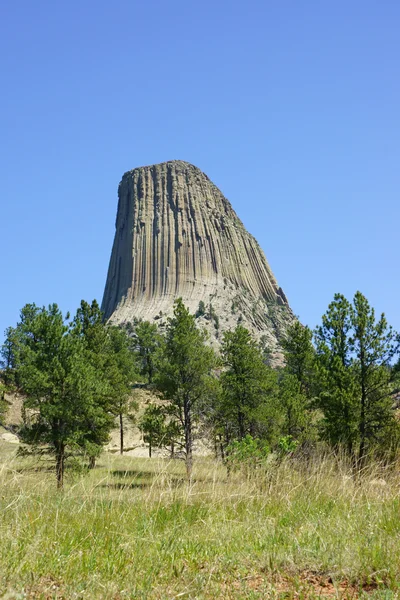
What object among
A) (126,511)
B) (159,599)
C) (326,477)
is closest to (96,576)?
(159,599)

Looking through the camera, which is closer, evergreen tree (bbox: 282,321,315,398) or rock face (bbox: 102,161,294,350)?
evergreen tree (bbox: 282,321,315,398)

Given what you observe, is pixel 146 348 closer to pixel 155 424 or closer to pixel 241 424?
pixel 241 424

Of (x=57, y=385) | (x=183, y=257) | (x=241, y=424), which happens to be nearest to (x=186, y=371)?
(x=241, y=424)

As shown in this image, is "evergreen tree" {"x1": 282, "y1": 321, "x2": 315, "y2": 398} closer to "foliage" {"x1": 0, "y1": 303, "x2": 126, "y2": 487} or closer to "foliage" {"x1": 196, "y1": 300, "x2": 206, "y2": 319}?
"foliage" {"x1": 0, "y1": 303, "x2": 126, "y2": 487}

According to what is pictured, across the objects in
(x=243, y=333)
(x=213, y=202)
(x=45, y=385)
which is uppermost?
(x=213, y=202)

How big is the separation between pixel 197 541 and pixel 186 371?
29820 millimetres

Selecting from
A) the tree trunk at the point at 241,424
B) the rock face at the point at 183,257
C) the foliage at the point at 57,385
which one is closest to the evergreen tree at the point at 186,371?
the tree trunk at the point at 241,424

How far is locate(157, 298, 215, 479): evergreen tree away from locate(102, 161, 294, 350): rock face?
113 meters

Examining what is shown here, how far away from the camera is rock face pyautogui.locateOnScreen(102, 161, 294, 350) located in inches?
6334

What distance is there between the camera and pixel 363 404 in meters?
24.1

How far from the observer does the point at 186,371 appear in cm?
3381

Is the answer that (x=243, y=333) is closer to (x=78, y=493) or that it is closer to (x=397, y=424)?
(x=397, y=424)

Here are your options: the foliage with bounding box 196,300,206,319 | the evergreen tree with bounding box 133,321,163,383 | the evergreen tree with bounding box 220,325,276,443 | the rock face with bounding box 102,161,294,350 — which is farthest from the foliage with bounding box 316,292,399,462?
the rock face with bounding box 102,161,294,350

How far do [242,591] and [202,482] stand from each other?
10.2ft
